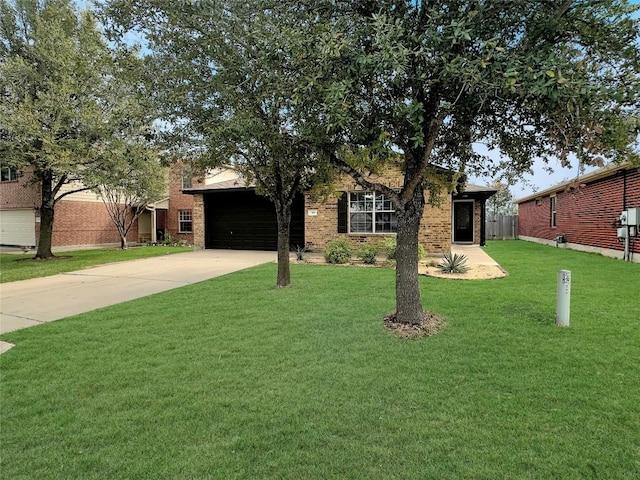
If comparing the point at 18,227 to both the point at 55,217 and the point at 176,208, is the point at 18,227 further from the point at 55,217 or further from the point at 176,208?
the point at 176,208

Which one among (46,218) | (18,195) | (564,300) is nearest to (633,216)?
(564,300)

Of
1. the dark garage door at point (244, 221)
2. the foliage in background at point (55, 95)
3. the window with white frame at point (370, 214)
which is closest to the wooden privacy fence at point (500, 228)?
the window with white frame at point (370, 214)

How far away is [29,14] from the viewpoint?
13117mm

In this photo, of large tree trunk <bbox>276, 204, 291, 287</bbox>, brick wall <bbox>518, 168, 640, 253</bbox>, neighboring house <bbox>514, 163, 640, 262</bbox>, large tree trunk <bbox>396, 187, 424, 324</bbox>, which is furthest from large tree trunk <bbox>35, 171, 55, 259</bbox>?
brick wall <bbox>518, 168, 640, 253</bbox>

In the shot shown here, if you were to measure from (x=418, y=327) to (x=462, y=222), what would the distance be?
52.8 feet

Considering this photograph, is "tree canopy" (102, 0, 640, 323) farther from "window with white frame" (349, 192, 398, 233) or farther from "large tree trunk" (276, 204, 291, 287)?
"window with white frame" (349, 192, 398, 233)

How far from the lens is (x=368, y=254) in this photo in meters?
11.6

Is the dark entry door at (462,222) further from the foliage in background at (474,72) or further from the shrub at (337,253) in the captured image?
the foliage in background at (474,72)

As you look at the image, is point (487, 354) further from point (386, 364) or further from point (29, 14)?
point (29, 14)

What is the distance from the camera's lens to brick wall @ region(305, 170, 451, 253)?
43.2 ft

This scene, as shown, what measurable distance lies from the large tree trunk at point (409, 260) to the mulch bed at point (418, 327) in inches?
3.0

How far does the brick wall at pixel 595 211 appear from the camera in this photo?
37.5ft

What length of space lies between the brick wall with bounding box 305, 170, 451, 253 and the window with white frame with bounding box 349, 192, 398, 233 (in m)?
0.27

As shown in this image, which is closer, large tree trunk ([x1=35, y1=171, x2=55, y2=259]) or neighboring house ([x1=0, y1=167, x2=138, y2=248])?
large tree trunk ([x1=35, y1=171, x2=55, y2=259])
